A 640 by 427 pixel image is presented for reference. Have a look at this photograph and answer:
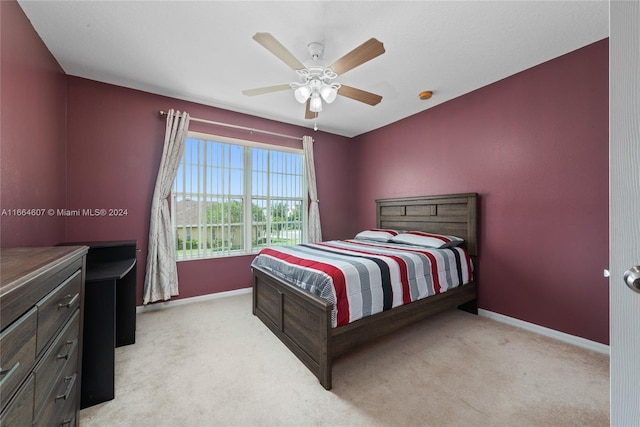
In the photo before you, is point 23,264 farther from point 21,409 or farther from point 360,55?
point 360,55

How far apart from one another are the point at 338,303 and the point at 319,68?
6.18 ft

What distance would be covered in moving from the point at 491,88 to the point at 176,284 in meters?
4.51

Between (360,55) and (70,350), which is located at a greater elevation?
(360,55)

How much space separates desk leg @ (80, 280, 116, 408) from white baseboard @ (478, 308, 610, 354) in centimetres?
358

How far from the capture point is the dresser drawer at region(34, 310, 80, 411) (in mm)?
937

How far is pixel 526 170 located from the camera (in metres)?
2.69

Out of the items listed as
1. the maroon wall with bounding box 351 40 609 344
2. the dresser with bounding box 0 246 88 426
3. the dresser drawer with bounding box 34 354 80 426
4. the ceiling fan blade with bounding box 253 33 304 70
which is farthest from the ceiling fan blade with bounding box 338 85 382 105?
the dresser drawer with bounding box 34 354 80 426

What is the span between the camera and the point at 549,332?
8.23 ft

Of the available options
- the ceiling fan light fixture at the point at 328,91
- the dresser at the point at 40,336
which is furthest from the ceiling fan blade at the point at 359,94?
the dresser at the point at 40,336

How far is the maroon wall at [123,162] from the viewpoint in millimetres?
2797

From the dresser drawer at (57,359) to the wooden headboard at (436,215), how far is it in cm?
359

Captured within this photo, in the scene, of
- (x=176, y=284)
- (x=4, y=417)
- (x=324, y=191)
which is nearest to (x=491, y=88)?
(x=324, y=191)

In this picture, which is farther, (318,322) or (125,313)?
(125,313)

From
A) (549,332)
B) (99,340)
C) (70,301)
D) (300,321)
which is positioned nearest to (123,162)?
(99,340)
